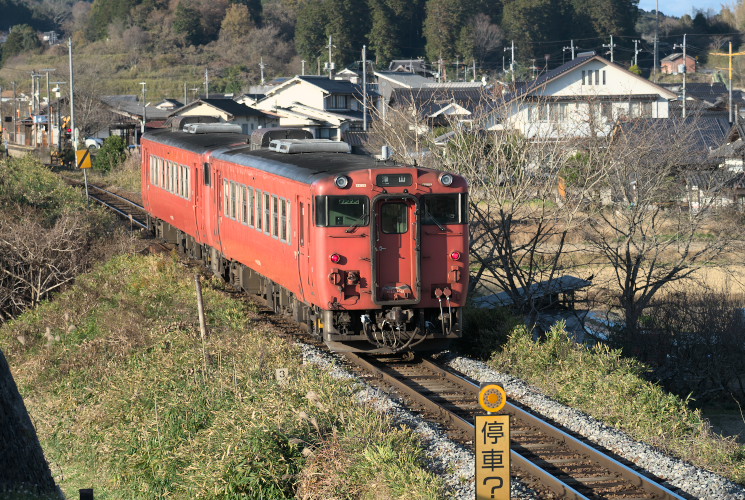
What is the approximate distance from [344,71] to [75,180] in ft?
133

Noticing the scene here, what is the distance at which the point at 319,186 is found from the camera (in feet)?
37.4

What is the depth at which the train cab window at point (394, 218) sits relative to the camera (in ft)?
38.0

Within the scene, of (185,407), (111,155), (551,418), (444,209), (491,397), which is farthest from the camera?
(111,155)

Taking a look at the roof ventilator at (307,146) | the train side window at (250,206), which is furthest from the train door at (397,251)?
the train side window at (250,206)

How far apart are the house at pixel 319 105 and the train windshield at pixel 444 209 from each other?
37213mm

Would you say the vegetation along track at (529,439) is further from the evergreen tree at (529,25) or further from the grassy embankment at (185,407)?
the evergreen tree at (529,25)

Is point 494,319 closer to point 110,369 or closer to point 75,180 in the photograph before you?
point 110,369

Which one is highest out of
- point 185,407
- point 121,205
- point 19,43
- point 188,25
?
point 188,25

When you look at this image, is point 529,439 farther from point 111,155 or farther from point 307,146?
point 111,155

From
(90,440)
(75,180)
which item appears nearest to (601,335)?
(90,440)

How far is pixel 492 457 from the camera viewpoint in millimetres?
6660

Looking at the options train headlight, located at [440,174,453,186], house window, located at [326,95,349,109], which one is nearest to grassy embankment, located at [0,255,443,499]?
train headlight, located at [440,174,453,186]

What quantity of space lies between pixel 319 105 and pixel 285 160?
40.5m

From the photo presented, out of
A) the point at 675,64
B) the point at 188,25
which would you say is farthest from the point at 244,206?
the point at 188,25
